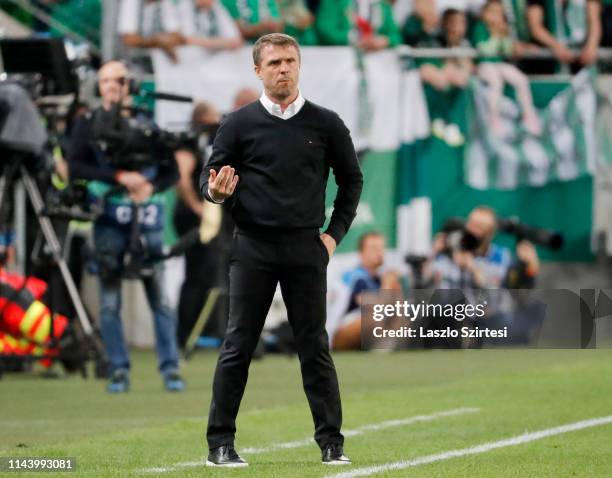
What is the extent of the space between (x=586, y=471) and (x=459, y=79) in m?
12.1

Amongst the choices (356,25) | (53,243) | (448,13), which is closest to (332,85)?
(356,25)

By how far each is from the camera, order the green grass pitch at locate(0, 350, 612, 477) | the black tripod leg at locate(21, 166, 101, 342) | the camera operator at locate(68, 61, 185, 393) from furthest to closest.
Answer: the black tripod leg at locate(21, 166, 101, 342) → the camera operator at locate(68, 61, 185, 393) → the green grass pitch at locate(0, 350, 612, 477)

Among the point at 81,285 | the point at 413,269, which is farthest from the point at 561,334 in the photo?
the point at 81,285

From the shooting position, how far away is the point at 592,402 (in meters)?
11.3

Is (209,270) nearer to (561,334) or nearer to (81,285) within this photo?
(81,285)

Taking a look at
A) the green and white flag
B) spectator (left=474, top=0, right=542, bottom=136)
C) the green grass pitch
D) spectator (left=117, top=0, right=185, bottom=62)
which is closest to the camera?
the green grass pitch

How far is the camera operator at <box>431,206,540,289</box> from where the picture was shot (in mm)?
18672

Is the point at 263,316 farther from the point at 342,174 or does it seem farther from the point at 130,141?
the point at 130,141

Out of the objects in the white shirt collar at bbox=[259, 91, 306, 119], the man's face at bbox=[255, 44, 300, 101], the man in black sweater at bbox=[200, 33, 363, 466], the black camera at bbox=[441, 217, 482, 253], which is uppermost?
the man's face at bbox=[255, 44, 300, 101]

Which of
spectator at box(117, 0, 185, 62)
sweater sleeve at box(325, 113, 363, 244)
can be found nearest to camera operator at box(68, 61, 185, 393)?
sweater sleeve at box(325, 113, 363, 244)

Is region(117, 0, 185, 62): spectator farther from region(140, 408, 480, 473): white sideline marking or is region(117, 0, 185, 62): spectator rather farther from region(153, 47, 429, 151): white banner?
region(140, 408, 480, 473): white sideline marking

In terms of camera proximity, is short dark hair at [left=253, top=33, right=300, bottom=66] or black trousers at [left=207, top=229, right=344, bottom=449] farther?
black trousers at [left=207, top=229, right=344, bottom=449]

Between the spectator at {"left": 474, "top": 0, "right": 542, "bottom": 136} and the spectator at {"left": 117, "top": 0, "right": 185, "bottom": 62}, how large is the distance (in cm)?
327

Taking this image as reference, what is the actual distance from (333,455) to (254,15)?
11521mm
